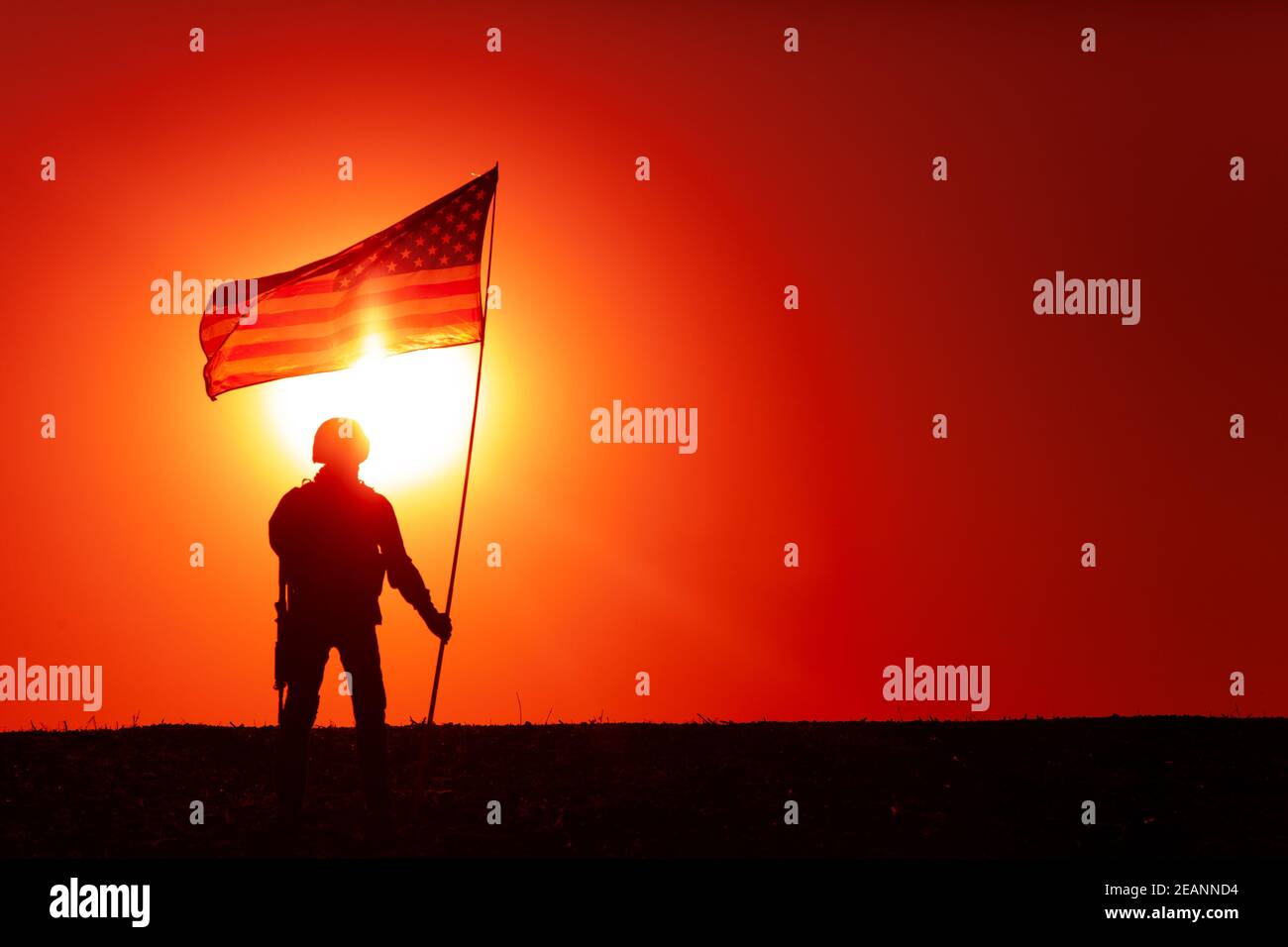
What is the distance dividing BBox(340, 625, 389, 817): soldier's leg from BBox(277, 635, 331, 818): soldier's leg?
0.22m

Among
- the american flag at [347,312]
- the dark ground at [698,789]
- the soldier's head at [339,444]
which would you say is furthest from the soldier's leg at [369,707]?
the american flag at [347,312]

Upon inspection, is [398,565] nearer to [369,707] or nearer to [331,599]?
[331,599]

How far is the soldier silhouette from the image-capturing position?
1105 cm

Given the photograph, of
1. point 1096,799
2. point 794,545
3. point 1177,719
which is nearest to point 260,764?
point 794,545

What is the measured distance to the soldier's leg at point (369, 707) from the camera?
11.1m

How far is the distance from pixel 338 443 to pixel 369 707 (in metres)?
1.94

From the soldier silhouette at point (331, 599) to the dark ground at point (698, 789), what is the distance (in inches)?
24.9

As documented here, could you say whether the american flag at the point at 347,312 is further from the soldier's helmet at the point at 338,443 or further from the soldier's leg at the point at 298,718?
the soldier's leg at the point at 298,718

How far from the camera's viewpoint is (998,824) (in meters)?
12.1

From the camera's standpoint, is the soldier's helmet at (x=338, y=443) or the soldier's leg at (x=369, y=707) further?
the soldier's leg at (x=369, y=707)

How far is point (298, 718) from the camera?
36.7ft

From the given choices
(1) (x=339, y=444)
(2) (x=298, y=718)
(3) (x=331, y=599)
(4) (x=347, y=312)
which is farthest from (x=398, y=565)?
(4) (x=347, y=312)

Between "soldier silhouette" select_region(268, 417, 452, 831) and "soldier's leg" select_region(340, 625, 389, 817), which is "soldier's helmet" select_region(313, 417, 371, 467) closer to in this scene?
"soldier silhouette" select_region(268, 417, 452, 831)
